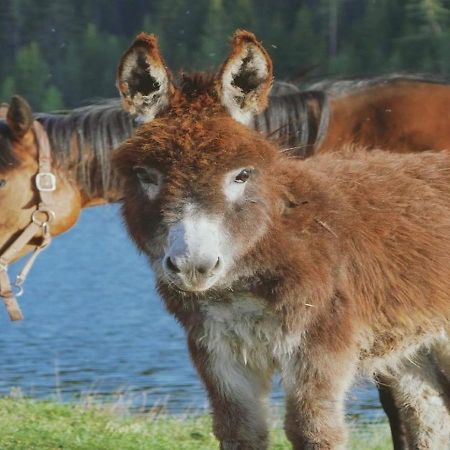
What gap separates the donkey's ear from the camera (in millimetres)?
4805

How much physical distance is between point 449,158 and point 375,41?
41.5m

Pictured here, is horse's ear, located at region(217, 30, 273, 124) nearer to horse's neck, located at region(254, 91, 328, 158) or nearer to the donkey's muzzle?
the donkey's muzzle

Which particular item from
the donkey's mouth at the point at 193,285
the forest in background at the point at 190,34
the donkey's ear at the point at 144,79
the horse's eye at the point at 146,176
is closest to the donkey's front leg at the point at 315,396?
the donkey's mouth at the point at 193,285

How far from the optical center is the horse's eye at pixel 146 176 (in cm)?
475

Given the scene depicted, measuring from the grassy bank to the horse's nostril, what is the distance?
2.07 metres

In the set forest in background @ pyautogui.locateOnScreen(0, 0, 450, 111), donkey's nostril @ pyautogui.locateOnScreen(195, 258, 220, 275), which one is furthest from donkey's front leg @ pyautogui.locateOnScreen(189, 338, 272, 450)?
forest in background @ pyautogui.locateOnScreen(0, 0, 450, 111)

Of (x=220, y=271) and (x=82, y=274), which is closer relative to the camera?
(x=220, y=271)

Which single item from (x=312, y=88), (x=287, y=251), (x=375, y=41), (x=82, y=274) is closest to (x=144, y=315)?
(x=82, y=274)

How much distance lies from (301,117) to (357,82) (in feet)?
2.14

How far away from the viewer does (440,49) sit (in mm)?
30172

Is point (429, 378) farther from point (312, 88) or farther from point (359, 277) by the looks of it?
point (312, 88)

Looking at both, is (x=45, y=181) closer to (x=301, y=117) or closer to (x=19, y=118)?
(x=19, y=118)

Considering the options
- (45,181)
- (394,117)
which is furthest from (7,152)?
(394,117)

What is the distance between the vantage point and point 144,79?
4.91 m
